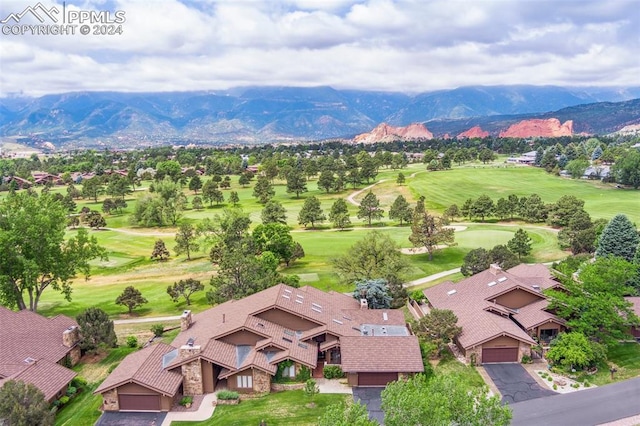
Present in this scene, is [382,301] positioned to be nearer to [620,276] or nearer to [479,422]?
[620,276]

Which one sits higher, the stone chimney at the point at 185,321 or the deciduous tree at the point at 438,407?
the deciduous tree at the point at 438,407

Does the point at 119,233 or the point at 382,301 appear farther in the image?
the point at 119,233

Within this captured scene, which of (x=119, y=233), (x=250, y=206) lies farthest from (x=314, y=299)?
(x=250, y=206)

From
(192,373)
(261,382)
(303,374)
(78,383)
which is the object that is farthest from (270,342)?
(78,383)

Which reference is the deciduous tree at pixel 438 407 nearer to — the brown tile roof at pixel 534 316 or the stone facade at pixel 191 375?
the stone facade at pixel 191 375

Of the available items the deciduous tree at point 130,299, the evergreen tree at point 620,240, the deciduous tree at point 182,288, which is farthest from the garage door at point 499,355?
the deciduous tree at point 130,299

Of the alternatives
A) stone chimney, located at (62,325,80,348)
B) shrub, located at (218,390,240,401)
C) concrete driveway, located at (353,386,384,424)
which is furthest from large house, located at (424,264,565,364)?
stone chimney, located at (62,325,80,348)
